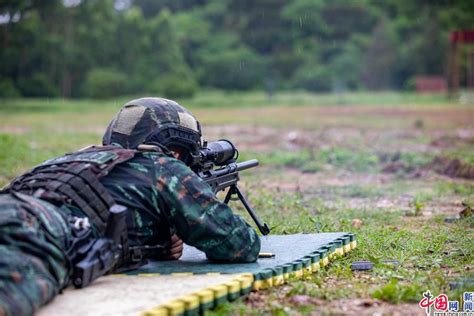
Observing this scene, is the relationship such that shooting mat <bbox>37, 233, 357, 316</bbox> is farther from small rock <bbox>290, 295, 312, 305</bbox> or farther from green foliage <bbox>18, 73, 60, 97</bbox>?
green foliage <bbox>18, 73, 60, 97</bbox>

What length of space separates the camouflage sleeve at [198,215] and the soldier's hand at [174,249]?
0.83 feet

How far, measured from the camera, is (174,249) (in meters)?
4.77

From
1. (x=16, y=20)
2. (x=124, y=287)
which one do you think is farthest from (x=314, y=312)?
(x=16, y=20)

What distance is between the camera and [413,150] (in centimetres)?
1321

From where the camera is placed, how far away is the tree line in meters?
39.2

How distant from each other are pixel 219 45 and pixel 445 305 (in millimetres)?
48416

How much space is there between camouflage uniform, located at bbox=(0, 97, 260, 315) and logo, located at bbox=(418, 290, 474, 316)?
92 cm

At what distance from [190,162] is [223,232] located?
567mm

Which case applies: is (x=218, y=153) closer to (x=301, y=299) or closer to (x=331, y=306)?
(x=301, y=299)

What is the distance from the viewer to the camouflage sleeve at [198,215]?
14.3 ft

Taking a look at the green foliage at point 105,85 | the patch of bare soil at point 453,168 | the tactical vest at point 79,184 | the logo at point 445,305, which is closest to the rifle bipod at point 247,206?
the tactical vest at point 79,184

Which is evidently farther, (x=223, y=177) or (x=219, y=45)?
(x=219, y=45)

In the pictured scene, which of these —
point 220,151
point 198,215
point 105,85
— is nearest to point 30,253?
point 198,215

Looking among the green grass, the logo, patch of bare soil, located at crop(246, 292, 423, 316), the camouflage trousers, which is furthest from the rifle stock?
the logo
